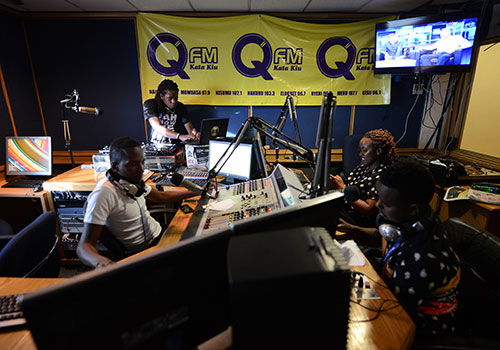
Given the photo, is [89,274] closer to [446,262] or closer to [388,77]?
[446,262]

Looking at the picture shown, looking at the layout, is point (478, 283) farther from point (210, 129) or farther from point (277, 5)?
point (277, 5)

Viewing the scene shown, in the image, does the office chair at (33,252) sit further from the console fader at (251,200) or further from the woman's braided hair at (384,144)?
the woman's braided hair at (384,144)

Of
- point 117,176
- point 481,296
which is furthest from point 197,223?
point 481,296

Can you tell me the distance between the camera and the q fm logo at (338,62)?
348 centimetres

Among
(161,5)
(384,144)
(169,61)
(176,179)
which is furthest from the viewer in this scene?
(169,61)

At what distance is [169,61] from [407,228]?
353 cm

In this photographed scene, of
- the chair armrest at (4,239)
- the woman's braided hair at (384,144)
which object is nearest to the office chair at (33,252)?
the chair armrest at (4,239)

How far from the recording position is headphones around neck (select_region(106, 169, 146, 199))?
149 cm

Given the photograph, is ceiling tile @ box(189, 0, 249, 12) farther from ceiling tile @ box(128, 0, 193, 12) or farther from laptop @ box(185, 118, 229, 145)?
laptop @ box(185, 118, 229, 145)

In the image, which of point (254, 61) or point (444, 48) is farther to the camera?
point (254, 61)

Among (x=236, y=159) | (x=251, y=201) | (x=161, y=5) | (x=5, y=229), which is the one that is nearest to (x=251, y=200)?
(x=251, y=201)

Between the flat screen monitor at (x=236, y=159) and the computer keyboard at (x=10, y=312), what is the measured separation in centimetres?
142

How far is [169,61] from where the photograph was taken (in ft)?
11.6

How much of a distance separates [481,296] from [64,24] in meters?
4.93
